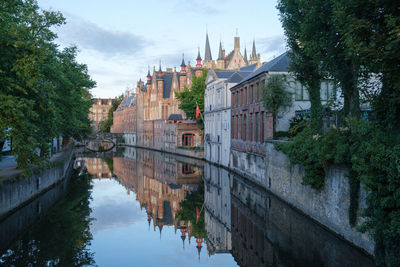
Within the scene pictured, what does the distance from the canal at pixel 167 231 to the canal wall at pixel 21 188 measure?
486 millimetres

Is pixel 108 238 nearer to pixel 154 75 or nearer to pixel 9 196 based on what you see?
pixel 9 196

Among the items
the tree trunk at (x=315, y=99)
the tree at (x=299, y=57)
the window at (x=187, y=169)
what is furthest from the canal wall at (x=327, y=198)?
the window at (x=187, y=169)

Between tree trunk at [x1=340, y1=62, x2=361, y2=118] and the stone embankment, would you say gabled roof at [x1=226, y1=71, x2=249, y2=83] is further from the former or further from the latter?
tree trunk at [x1=340, y1=62, x2=361, y2=118]

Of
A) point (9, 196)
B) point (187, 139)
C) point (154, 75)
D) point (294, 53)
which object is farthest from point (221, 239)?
point (154, 75)

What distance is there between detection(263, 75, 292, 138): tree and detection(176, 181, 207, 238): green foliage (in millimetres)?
7399

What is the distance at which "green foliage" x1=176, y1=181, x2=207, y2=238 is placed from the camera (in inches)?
710

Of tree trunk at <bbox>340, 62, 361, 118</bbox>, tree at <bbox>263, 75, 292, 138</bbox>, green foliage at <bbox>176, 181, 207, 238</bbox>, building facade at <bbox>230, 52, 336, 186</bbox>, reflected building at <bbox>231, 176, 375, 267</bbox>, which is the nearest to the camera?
reflected building at <bbox>231, 176, 375, 267</bbox>

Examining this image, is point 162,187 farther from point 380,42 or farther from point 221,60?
point 221,60

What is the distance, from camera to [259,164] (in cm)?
2817

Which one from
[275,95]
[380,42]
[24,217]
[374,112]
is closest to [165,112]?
[275,95]

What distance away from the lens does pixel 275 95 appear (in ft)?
88.6

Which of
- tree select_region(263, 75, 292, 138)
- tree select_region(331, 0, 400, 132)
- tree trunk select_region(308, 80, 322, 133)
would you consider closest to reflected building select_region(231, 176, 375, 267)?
tree select_region(331, 0, 400, 132)

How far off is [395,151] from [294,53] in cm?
1324

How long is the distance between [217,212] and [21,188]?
10.5 m
